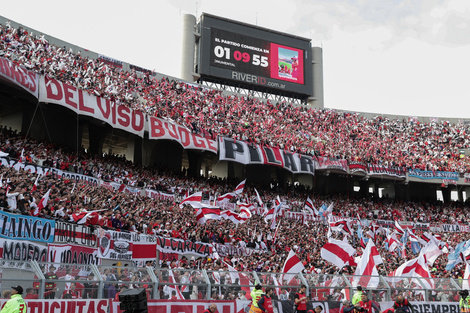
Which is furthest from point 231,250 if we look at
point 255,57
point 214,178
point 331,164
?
point 255,57

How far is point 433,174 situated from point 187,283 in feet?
134

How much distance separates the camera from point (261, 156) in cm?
4091

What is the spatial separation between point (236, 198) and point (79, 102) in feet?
44.6

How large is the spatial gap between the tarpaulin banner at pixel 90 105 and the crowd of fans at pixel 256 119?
2.82 ft

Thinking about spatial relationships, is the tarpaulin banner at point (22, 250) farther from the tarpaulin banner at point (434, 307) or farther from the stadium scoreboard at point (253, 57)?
the stadium scoreboard at point (253, 57)

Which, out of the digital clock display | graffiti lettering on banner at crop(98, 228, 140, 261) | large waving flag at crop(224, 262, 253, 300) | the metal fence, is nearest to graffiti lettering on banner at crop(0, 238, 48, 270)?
graffiti lettering on banner at crop(98, 228, 140, 261)

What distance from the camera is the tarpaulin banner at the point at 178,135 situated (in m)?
34.1

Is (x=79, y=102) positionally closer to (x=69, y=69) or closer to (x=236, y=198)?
(x=69, y=69)

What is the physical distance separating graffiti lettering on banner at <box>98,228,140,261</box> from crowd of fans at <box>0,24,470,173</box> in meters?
13.6

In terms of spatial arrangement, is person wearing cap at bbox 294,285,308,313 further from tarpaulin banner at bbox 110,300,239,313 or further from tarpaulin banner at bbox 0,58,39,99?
tarpaulin banner at bbox 0,58,39,99

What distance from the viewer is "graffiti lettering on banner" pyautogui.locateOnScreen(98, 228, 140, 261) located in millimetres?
18156

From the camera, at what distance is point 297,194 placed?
46.2m

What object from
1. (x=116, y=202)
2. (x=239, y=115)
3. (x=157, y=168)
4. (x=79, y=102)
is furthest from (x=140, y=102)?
(x=116, y=202)

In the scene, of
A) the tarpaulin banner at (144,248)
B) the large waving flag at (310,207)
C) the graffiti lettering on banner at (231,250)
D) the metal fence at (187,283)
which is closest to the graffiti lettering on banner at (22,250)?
the metal fence at (187,283)
